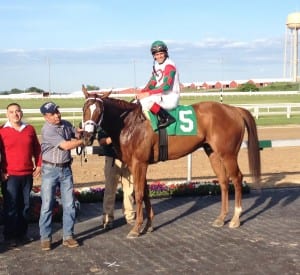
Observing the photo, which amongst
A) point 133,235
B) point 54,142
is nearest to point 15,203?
point 54,142

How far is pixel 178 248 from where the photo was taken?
611 cm

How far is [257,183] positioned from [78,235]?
297 centimetres

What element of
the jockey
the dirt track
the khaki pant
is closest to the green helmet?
the jockey

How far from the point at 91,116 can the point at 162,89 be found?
1.09 m

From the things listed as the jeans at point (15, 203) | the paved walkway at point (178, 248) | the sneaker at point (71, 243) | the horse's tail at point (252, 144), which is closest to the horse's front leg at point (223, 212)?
the paved walkway at point (178, 248)

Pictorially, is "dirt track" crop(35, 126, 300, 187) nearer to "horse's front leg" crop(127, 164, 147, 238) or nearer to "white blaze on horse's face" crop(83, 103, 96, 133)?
"horse's front leg" crop(127, 164, 147, 238)

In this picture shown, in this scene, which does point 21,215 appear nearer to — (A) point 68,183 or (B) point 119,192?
(A) point 68,183

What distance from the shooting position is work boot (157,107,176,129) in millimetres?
6992

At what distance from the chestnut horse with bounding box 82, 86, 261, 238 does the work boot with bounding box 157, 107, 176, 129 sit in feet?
0.45

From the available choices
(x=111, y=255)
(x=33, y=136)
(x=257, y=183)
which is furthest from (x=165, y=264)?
(x=257, y=183)

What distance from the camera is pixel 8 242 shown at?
630 cm

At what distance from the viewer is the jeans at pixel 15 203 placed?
621 cm

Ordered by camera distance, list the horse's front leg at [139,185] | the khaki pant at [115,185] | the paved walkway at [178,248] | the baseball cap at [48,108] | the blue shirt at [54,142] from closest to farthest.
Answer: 1. the paved walkway at [178,248]
2. the baseball cap at [48,108]
3. the blue shirt at [54,142]
4. the horse's front leg at [139,185]
5. the khaki pant at [115,185]

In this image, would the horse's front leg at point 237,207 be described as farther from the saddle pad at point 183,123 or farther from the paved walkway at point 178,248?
the saddle pad at point 183,123
